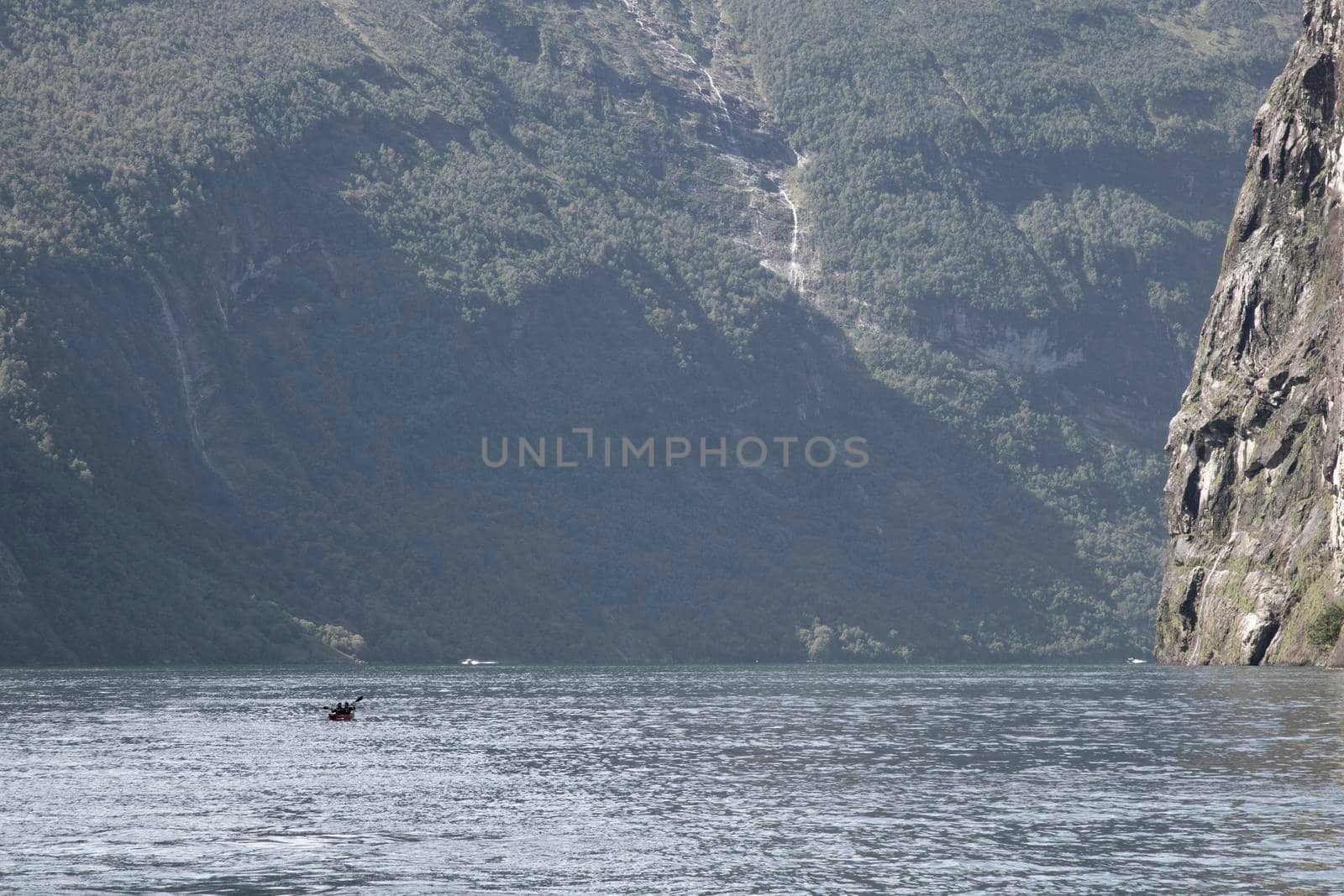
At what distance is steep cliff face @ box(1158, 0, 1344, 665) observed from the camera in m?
151

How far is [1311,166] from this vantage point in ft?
562

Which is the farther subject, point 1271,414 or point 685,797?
point 1271,414

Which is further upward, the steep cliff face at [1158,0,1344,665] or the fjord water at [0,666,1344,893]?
the steep cliff face at [1158,0,1344,665]

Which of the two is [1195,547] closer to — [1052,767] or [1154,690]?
[1154,690]

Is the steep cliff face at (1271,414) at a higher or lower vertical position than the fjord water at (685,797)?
higher

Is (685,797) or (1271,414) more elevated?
(1271,414)

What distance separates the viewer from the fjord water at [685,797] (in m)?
49.1

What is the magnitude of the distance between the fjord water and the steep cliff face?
4073 cm

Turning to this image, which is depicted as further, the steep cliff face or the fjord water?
the steep cliff face

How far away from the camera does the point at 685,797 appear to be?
→ 64.3m

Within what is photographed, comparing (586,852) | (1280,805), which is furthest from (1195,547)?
(586,852)

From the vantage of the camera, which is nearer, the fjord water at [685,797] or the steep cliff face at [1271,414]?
the fjord water at [685,797]

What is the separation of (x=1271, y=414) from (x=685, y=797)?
363 ft

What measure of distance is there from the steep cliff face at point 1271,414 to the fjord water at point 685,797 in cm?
4073
